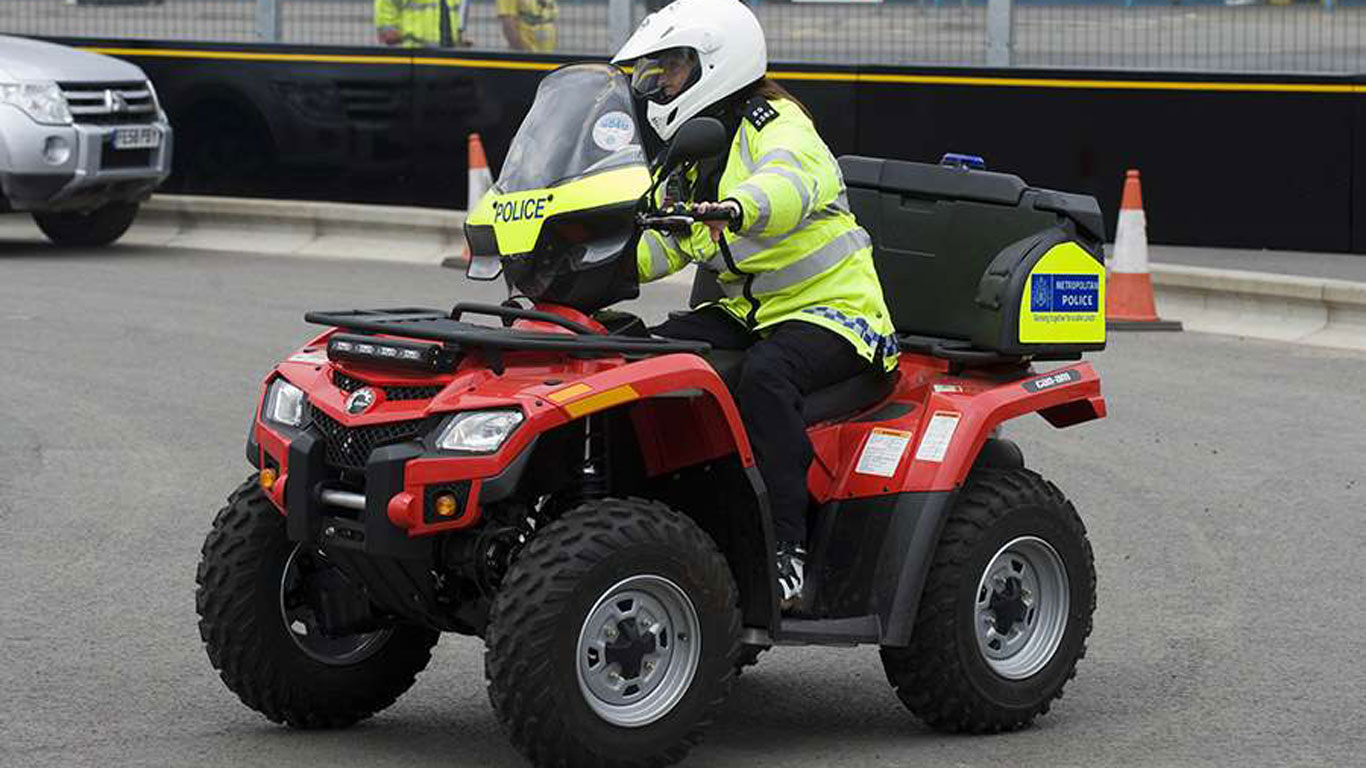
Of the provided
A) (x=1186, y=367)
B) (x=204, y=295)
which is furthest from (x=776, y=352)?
(x=204, y=295)

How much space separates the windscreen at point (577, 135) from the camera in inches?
244

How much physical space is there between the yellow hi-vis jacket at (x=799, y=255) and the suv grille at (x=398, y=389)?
2.65ft

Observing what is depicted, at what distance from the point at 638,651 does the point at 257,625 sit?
39.0 inches

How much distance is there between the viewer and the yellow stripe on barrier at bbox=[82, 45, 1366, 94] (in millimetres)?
15938

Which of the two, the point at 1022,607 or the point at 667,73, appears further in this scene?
the point at 1022,607

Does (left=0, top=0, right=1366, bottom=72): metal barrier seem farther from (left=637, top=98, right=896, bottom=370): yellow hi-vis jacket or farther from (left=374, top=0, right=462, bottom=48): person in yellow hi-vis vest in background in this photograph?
(left=637, top=98, right=896, bottom=370): yellow hi-vis jacket

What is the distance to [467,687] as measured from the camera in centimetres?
725

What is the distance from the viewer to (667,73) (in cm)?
657

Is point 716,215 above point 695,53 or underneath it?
underneath

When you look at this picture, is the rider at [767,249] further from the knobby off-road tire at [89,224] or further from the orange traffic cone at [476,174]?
the knobby off-road tire at [89,224]

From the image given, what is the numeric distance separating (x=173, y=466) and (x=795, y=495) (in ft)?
15.6

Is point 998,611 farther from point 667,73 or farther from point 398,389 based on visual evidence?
point 398,389

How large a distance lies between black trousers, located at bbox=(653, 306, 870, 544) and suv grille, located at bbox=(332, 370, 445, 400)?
800mm

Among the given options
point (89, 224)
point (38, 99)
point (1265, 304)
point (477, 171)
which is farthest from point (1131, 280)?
point (89, 224)
